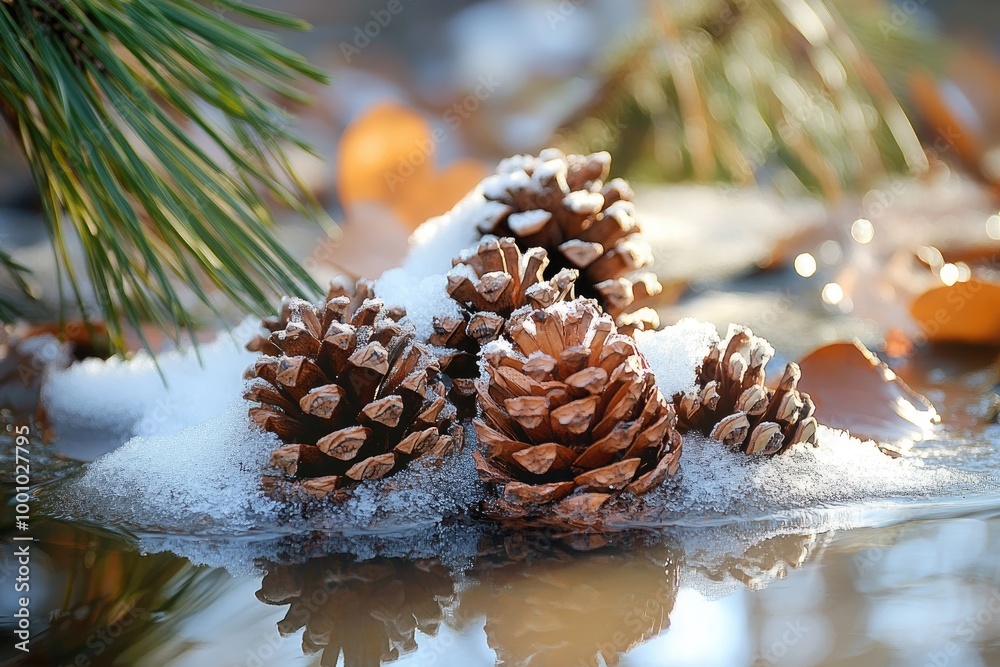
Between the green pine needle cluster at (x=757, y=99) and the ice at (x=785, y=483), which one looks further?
the green pine needle cluster at (x=757, y=99)

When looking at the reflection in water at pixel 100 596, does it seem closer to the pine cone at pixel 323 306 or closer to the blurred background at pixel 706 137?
the pine cone at pixel 323 306

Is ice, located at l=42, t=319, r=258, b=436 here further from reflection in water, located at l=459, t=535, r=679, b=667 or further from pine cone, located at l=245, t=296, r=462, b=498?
reflection in water, located at l=459, t=535, r=679, b=667

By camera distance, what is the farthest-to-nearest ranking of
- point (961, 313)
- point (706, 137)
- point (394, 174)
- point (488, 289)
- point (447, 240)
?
1. point (706, 137)
2. point (394, 174)
3. point (961, 313)
4. point (447, 240)
5. point (488, 289)

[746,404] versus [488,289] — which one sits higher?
[488,289]

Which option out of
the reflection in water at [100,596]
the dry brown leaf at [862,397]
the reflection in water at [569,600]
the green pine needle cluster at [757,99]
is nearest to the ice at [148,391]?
the reflection in water at [100,596]

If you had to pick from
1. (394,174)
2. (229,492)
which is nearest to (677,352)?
(229,492)

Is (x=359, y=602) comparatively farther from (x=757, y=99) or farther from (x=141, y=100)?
(x=757, y=99)

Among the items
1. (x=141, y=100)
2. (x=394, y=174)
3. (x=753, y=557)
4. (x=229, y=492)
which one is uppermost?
(x=394, y=174)
